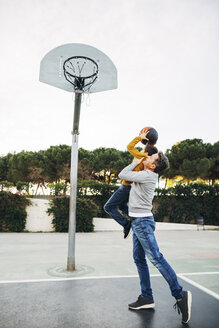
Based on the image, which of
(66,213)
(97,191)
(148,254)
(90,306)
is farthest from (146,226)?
(97,191)

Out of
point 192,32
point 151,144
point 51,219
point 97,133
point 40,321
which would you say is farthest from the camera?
point 97,133

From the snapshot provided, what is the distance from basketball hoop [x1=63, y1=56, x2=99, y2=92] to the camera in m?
4.66

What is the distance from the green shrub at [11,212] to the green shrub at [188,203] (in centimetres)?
742

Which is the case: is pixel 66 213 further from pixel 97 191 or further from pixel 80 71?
pixel 80 71

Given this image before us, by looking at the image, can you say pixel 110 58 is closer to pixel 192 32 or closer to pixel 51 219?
pixel 192 32

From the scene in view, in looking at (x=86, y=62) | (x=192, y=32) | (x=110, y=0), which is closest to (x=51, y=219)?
(x=86, y=62)

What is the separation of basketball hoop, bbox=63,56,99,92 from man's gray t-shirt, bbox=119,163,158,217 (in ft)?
8.43

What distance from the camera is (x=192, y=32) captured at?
926 centimetres

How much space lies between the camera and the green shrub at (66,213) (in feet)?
35.6

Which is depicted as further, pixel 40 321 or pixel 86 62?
pixel 86 62

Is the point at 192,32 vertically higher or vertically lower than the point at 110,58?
higher

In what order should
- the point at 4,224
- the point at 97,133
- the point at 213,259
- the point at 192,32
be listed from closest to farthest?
the point at 213,259, the point at 192,32, the point at 4,224, the point at 97,133

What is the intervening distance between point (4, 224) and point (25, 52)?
22.8 feet

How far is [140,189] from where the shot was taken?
274 centimetres
